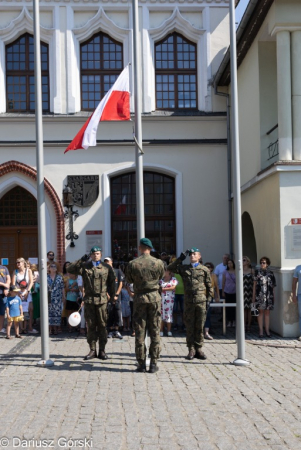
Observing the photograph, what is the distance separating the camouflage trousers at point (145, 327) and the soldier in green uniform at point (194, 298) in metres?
0.88

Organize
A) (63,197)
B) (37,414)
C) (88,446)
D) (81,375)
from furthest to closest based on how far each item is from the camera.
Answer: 1. (63,197)
2. (81,375)
3. (37,414)
4. (88,446)

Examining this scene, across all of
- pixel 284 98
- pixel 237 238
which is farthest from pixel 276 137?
pixel 237 238

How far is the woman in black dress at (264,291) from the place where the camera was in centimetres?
1234

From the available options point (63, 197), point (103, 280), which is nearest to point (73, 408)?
point (103, 280)

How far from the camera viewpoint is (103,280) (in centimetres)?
1005

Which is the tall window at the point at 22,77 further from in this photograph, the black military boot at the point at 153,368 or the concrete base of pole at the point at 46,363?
the black military boot at the point at 153,368

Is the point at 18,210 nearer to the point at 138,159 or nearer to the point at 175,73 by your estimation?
the point at 175,73

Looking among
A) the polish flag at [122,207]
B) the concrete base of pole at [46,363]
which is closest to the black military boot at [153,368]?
the concrete base of pole at [46,363]

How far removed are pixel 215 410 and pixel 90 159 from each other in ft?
39.7

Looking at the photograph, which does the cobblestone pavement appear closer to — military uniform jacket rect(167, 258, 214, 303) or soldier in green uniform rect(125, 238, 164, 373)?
soldier in green uniform rect(125, 238, 164, 373)

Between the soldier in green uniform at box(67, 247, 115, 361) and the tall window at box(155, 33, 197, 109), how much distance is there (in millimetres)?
9498

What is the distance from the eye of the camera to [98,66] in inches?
727

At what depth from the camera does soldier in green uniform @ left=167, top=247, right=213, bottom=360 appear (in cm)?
988

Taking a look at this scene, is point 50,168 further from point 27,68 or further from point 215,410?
point 215,410
